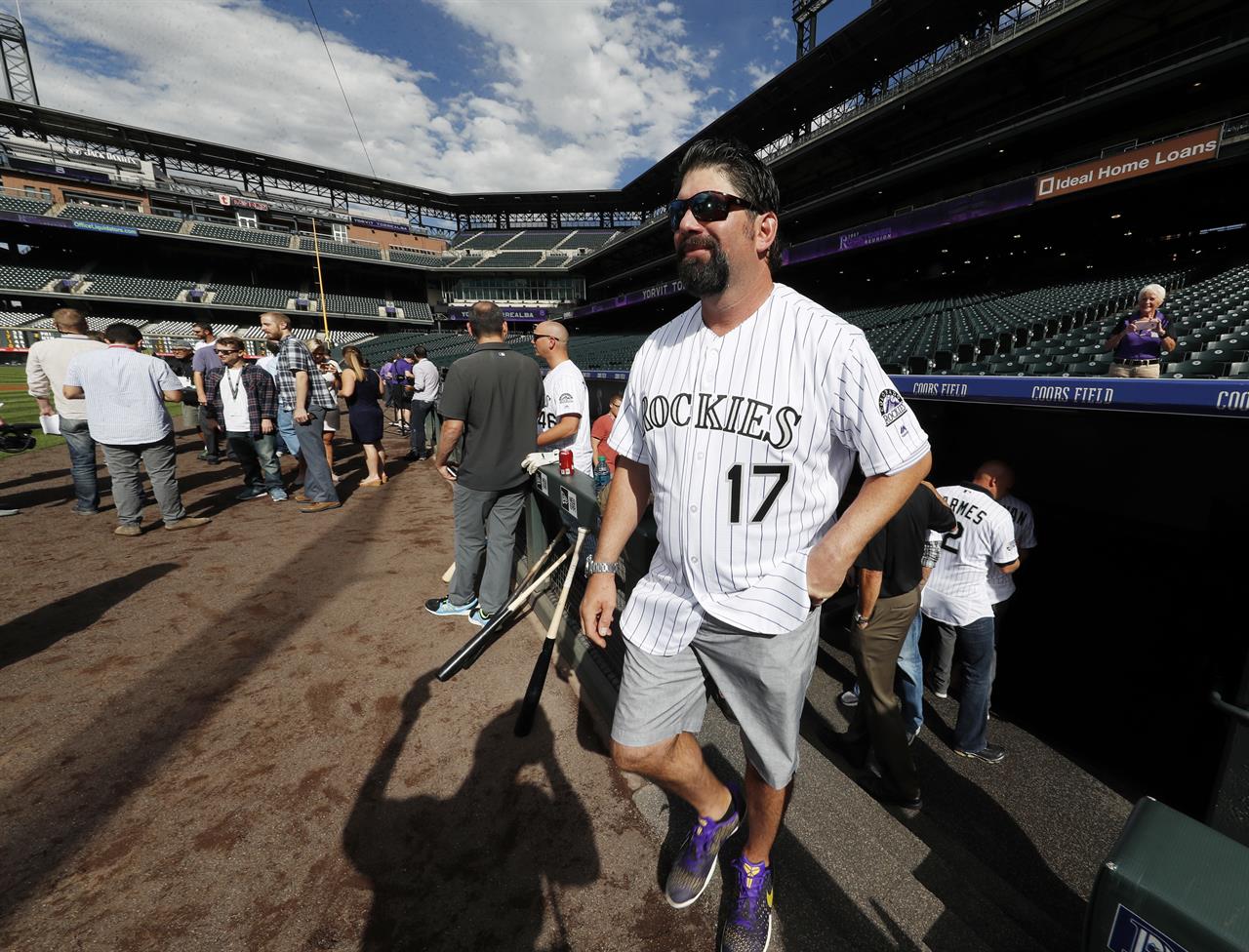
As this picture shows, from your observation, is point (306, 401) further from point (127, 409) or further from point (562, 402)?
point (562, 402)

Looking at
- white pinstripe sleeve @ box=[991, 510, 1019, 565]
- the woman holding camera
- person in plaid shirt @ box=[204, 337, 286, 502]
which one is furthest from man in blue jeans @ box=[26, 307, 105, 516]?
white pinstripe sleeve @ box=[991, 510, 1019, 565]

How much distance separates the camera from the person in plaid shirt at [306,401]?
593 cm

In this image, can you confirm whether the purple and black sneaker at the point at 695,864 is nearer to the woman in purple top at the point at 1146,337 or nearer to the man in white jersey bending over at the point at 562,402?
the man in white jersey bending over at the point at 562,402

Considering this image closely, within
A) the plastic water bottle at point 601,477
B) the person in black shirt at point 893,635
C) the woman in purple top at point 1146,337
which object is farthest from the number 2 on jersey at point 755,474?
the woman in purple top at point 1146,337

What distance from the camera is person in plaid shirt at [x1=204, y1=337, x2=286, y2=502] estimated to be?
20.4 feet

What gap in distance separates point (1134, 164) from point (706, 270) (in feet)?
47.9

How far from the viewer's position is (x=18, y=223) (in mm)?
31734

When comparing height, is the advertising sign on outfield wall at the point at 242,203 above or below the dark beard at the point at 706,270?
above

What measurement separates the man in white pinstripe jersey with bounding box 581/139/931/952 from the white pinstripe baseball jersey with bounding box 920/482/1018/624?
5.82ft

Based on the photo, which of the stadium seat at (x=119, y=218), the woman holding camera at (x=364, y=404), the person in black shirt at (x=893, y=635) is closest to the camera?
the person in black shirt at (x=893, y=635)

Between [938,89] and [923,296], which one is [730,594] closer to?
[923,296]

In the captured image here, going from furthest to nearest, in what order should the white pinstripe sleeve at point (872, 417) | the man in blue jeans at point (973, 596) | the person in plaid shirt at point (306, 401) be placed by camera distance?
the person in plaid shirt at point (306, 401) → the man in blue jeans at point (973, 596) → the white pinstripe sleeve at point (872, 417)

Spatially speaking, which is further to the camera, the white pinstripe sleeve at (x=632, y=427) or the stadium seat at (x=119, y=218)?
the stadium seat at (x=119, y=218)

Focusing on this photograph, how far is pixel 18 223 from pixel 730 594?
51019 mm
